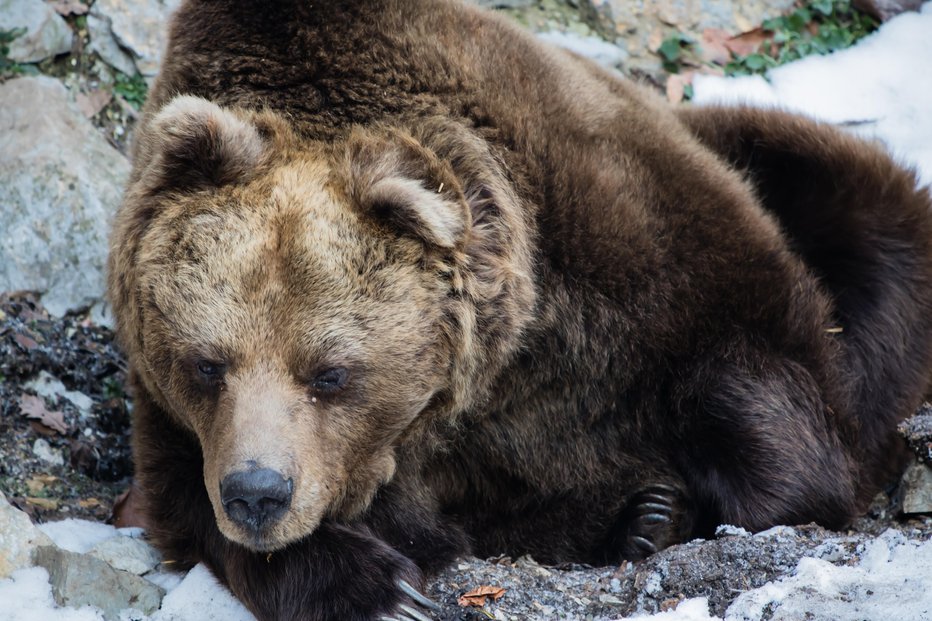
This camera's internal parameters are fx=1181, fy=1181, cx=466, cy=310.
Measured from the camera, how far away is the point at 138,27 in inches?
283

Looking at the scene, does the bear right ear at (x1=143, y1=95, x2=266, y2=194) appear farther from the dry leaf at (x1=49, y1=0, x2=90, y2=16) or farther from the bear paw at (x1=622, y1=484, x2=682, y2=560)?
the dry leaf at (x1=49, y1=0, x2=90, y2=16)

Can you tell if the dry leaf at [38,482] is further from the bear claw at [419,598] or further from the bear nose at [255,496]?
the bear claw at [419,598]

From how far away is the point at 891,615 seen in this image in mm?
3434

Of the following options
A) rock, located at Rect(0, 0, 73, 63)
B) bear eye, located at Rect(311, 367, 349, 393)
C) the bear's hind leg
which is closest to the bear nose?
bear eye, located at Rect(311, 367, 349, 393)

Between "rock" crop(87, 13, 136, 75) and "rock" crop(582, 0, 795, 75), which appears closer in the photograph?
"rock" crop(87, 13, 136, 75)

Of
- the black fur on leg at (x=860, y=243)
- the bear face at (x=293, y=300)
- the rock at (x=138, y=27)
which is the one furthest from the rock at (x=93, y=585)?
the rock at (x=138, y=27)

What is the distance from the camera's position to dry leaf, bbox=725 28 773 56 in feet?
26.6

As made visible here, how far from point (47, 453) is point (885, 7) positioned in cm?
613

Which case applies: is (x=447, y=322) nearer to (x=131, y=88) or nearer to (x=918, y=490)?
(x=918, y=490)

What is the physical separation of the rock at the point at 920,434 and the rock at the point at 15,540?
137 inches

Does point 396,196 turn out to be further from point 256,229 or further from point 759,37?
point 759,37

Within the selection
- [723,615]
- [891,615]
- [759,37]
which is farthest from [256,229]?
[759,37]

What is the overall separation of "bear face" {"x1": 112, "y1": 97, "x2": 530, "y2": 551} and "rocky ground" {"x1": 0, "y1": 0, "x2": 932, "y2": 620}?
707mm

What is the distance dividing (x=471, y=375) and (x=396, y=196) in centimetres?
76
